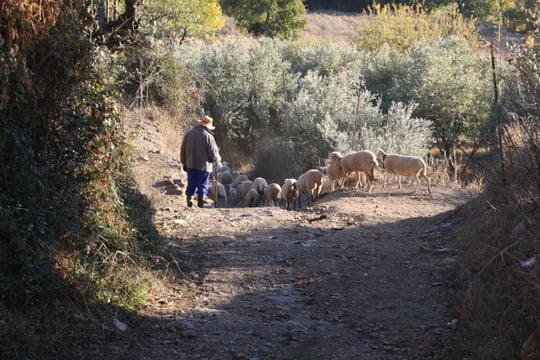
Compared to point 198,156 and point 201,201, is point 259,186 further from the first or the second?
point 198,156

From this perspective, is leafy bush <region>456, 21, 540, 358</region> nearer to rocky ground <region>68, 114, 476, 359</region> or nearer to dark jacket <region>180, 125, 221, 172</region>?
rocky ground <region>68, 114, 476, 359</region>

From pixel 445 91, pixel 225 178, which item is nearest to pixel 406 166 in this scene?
pixel 225 178

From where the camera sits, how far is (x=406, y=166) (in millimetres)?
15141

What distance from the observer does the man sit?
14.7 metres

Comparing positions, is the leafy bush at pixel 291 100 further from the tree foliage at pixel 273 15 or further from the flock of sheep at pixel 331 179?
the tree foliage at pixel 273 15

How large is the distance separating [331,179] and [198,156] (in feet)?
11.5

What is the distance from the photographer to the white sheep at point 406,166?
49.1 ft

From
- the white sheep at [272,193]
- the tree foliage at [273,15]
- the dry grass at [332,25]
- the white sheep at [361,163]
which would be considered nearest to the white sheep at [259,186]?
the white sheep at [272,193]

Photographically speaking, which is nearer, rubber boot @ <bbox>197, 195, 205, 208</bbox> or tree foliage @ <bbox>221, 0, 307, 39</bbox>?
rubber boot @ <bbox>197, 195, 205, 208</bbox>

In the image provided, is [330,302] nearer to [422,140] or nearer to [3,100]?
[3,100]

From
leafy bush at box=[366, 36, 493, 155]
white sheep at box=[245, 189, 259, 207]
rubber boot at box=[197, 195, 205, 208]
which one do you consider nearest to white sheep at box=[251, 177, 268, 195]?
white sheep at box=[245, 189, 259, 207]

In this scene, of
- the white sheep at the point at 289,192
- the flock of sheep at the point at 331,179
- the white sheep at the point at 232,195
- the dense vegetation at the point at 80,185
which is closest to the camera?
the dense vegetation at the point at 80,185

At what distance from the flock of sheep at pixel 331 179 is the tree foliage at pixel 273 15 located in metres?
30.7

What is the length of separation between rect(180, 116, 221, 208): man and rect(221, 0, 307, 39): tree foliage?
35.7 m
